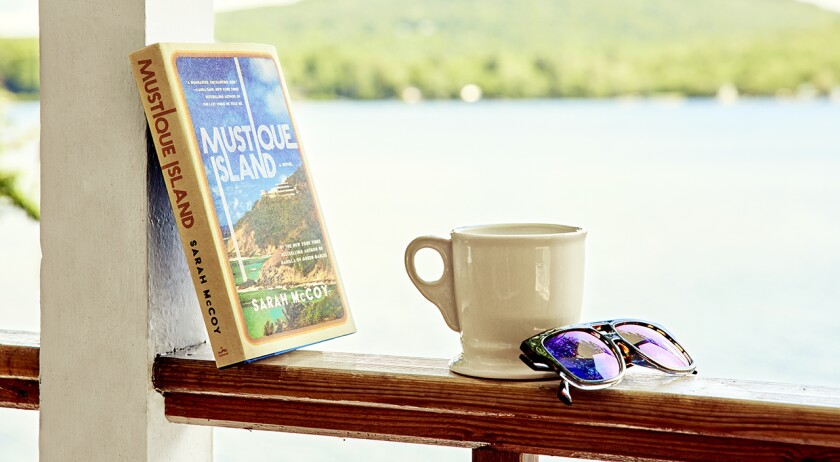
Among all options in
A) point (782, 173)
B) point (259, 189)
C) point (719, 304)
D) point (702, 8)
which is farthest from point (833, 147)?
point (259, 189)

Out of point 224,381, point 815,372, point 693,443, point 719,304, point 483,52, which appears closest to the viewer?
point 693,443

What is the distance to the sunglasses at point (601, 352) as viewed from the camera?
880 millimetres

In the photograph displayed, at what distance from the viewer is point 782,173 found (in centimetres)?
1512

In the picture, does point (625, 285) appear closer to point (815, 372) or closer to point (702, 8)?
point (815, 372)

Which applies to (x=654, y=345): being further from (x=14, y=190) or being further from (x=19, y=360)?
(x=14, y=190)

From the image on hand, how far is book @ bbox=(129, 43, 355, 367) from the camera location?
3.26ft

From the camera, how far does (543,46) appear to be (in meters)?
14.9

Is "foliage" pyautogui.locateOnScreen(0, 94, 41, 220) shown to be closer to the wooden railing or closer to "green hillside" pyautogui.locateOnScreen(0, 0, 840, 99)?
the wooden railing

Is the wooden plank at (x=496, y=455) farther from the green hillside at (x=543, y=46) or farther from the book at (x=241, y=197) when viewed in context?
the green hillside at (x=543, y=46)

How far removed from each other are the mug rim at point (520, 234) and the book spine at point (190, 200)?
255 mm

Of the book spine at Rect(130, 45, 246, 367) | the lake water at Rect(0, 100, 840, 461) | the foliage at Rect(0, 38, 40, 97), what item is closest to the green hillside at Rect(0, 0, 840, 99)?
the lake water at Rect(0, 100, 840, 461)

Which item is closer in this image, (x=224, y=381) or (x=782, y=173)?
(x=224, y=381)

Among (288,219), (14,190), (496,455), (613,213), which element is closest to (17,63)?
(14,190)

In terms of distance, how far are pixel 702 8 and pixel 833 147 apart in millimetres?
3253
